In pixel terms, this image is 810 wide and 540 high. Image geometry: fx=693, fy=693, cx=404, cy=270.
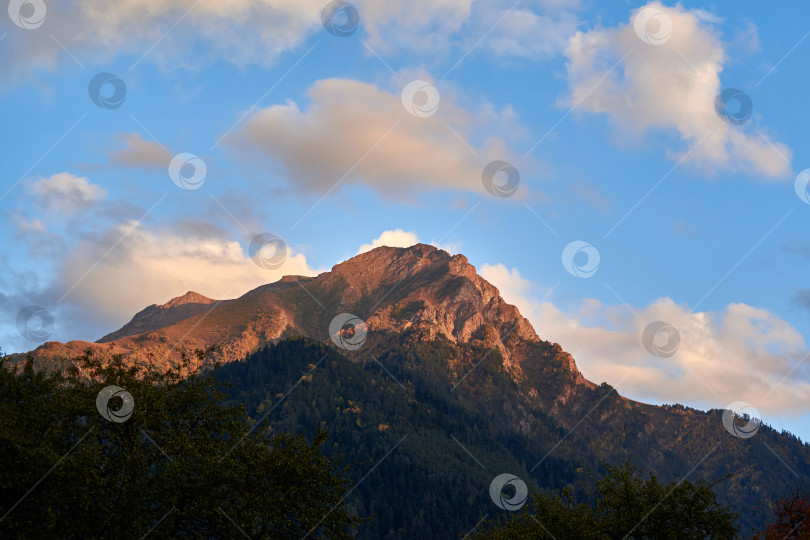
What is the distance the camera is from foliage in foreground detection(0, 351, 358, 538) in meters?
36.4

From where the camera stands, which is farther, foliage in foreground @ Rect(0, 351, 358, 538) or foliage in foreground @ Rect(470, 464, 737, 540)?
foliage in foreground @ Rect(470, 464, 737, 540)

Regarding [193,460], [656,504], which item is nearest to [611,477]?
[656,504]

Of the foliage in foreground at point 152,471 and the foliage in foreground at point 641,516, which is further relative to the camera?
the foliage in foreground at point 641,516

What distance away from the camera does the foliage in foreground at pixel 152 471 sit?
36.4 metres

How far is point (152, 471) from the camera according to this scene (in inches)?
1640

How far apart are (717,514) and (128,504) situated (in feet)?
129

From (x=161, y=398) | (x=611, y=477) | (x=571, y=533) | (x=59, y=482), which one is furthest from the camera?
(x=611, y=477)

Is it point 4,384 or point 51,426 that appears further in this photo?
point 4,384

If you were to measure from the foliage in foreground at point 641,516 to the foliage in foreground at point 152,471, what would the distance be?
51.3 ft

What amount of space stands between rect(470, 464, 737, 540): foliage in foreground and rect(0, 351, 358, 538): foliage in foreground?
15.6 metres

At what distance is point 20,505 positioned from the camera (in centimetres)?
3691

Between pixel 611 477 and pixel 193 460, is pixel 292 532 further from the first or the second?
pixel 611 477

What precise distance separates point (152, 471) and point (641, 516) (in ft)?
107

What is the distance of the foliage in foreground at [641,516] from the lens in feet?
157
